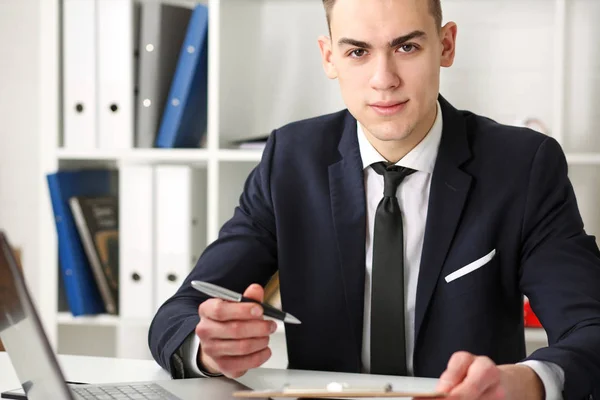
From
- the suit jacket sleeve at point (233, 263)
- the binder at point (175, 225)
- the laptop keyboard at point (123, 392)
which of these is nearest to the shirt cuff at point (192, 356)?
the suit jacket sleeve at point (233, 263)

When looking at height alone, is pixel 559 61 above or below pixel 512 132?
above

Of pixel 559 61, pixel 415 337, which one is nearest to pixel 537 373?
pixel 415 337

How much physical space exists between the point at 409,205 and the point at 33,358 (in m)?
0.84

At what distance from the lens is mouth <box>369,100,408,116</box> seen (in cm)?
152

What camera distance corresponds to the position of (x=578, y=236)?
1.49 meters

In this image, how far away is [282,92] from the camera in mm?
2707

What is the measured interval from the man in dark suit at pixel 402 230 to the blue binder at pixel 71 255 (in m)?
0.98

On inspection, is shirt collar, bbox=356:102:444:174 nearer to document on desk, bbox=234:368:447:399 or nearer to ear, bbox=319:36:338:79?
ear, bbox=319:36:338:79

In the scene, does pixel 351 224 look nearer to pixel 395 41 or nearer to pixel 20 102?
pixel 395 41

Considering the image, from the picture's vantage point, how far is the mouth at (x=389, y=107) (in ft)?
4.98

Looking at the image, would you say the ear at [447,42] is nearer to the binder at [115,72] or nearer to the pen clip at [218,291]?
the pen clip at [218,291]

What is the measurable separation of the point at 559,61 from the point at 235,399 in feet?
4.86

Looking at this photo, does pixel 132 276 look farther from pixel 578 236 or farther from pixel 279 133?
pixel 578 236

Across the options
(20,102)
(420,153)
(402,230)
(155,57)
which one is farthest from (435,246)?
(20,102)
